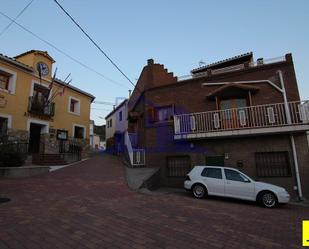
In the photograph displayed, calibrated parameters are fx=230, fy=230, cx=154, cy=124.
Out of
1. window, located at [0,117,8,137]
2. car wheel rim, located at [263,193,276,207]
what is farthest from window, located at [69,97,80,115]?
car wheel rim, located at [263,193,276,207]

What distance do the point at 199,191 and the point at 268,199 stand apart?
A: 277cm

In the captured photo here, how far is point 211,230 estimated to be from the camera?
5.47 meters

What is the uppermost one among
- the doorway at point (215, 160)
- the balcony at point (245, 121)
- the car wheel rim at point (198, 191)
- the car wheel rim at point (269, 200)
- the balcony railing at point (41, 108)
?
the balcony railing at point (41, 108)

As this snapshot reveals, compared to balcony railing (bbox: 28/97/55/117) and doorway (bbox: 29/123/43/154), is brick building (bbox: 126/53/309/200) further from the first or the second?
doorway (bbox: 29/123/43/154)

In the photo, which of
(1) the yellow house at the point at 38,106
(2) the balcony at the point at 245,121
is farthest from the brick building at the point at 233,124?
(1) the yellow house at the point at 38,106

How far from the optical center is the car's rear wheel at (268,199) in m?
9.02

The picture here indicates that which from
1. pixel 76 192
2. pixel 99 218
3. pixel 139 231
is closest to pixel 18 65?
pixel 76 192

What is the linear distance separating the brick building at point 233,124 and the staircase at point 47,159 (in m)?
5.32

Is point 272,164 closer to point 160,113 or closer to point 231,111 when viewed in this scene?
point 231,111

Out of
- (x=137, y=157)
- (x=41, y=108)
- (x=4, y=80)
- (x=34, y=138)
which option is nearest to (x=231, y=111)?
(x=137, y=157)

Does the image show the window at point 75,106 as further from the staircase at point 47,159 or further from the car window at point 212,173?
the car window at point 212,173

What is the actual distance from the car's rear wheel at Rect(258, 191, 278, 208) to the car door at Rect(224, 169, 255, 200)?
331 mm

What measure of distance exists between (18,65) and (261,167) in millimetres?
17076

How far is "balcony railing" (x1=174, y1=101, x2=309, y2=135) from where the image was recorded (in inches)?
459
